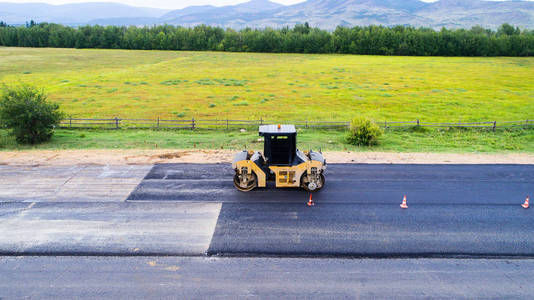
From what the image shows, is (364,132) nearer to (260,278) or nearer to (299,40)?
(260,278)

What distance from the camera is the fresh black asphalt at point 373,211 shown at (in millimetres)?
11305

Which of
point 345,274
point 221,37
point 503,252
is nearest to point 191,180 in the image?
point 345,274

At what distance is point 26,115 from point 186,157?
10726 mm

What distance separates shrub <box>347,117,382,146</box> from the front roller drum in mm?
10814

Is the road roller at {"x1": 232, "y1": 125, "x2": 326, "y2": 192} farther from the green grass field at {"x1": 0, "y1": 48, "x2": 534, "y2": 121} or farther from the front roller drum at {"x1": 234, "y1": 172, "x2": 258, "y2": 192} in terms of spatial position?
the green grass field at {"x1": 0, "y1": 48, "x2": 534, "y2": 121}

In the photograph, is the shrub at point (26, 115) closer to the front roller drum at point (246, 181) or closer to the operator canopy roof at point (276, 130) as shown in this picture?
the front roller drum at point (246, 181)

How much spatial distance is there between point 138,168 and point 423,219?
13317mm

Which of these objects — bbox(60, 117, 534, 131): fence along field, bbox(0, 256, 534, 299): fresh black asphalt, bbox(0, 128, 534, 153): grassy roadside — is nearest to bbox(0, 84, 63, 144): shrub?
bbox(0, 128, 534, 153): grassy roadside

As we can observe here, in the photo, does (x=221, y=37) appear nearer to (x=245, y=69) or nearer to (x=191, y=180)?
(x=245, y=69)

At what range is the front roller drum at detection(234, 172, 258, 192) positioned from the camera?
15430mm

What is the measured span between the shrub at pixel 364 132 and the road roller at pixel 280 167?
927 centimetres

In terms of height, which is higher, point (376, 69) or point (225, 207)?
point (376, 69)

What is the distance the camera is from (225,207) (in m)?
14.1

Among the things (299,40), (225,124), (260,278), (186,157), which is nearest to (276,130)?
(260,278)
